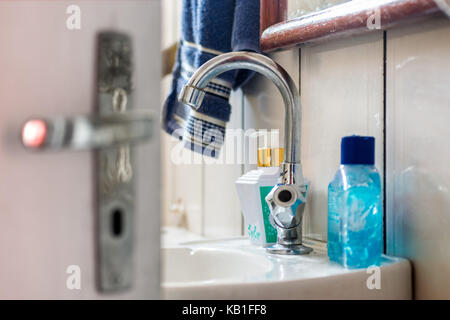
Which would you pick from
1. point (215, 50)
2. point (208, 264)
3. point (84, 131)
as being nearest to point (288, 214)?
point (208, 264)

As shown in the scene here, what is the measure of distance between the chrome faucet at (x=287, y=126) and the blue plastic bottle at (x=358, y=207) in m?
0.07

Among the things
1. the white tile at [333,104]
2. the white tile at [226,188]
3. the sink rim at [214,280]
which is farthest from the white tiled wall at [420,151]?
the white tile at [226,188]

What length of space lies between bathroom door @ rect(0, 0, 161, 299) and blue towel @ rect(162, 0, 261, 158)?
0.52 metres

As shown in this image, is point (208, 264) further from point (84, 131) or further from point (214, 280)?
point (84, 131)

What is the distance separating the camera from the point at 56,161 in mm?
239

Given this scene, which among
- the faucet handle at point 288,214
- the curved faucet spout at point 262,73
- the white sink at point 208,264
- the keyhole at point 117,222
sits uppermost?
the curved faucet spout at point 262,73

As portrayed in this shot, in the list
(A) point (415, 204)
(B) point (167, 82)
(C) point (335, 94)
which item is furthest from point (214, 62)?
(B) point (167, 82)

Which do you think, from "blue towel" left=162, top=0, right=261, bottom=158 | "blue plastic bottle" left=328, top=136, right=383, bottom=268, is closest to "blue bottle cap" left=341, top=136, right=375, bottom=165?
"blue plastic bottle" left=328, top=136, right=383, bottom=268

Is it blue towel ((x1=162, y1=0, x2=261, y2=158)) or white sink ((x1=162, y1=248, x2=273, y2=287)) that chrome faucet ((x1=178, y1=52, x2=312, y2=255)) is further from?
blue towel ((x1=162, y1=0, x2=261, y2=158))

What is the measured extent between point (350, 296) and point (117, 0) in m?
0.38

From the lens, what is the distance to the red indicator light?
0.21m

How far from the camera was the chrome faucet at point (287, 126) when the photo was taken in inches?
23.0

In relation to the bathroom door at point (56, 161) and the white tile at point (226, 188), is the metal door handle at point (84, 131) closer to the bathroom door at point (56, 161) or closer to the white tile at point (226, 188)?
the bathroom door at point (56, 161)

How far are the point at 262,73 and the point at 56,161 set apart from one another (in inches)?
15.6
